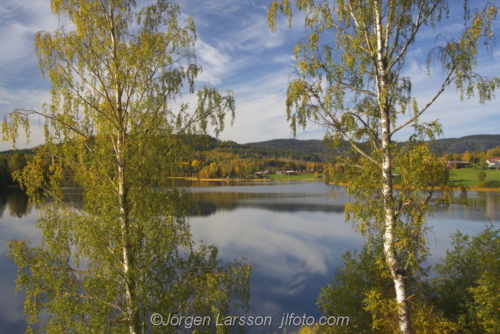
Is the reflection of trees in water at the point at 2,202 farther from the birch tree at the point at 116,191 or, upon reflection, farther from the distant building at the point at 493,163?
the distant building at the point at 493,163

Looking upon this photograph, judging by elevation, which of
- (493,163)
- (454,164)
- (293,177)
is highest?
(454,164)

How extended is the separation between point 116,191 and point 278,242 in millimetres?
20016

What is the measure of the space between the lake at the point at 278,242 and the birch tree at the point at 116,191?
4.06ft

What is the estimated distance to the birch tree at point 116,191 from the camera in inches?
241

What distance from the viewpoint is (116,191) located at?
6.75m

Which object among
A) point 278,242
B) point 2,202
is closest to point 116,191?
point 278,242

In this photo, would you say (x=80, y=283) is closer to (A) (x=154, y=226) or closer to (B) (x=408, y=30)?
(A) (x=154, y=226)

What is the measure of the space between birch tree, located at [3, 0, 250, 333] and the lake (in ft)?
4.06

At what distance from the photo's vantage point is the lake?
15.7 meters

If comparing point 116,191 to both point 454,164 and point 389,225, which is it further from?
point 454,164
